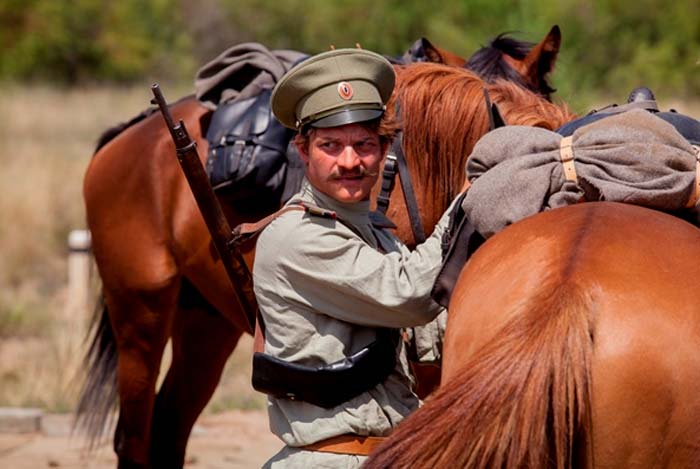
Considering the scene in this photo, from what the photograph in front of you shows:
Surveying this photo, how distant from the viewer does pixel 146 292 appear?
5.44 m

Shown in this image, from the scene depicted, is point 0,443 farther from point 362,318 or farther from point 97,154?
point 362,318

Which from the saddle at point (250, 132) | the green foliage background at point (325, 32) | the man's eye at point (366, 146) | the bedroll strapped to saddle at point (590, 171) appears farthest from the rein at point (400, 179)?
the green foliage background at point (325, 32)

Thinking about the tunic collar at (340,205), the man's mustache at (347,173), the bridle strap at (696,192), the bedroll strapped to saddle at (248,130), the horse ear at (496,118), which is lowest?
the bridle strap at (696,192)

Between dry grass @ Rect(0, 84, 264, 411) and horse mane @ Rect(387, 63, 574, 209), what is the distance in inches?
118

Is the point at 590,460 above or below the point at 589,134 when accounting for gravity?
below

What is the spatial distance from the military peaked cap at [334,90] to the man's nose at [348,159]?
67 mm

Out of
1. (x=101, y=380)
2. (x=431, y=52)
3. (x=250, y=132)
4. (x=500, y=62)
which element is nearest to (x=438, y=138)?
(x=500, y=62)

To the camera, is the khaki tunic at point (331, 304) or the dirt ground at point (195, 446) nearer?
the khaki tunic at point (331, 304)

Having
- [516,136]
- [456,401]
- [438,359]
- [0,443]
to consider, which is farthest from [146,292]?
[456,401]

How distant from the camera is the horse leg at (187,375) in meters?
5.80

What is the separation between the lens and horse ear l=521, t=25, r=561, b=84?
495 centimetres

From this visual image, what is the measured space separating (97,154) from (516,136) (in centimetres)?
348

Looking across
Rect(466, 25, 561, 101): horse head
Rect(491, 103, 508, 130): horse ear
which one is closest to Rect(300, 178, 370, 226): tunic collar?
Rect(491, 103, 508, 130): horse ear

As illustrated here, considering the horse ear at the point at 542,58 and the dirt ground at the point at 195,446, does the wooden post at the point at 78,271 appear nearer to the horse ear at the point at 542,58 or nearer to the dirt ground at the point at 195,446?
the dirt ground at the point at 195,446
